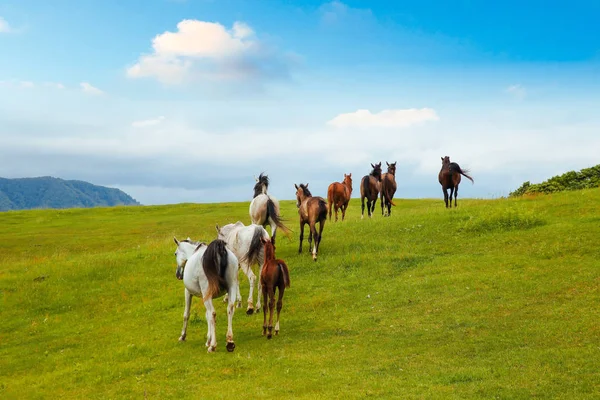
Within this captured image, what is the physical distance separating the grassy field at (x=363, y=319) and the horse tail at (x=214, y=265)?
1.52 meters

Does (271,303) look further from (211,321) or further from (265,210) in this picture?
(265,210)

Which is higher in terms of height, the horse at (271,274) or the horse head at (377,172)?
the horse head at (377,172)

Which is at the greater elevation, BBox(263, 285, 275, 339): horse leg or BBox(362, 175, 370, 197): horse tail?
BBox(362, 175, 370, 197): horse tail

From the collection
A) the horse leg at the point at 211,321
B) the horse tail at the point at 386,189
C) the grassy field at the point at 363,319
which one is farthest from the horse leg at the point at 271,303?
the horse tail at the point at 386,189

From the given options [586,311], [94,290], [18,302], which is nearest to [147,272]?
[94,290]

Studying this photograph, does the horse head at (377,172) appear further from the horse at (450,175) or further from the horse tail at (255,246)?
the horse tail at (255,246)

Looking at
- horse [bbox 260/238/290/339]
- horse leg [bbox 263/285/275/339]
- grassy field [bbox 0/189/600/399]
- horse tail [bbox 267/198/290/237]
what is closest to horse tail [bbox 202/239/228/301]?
horse [bbox 260/238/290/339]

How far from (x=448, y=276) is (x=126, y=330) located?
1002cm

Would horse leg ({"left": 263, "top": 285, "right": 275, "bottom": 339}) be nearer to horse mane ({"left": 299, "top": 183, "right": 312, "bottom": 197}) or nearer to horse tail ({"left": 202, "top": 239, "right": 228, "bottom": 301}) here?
horse tail ({"left": 202, "top": 239, "right": 228, "bottom": 301})

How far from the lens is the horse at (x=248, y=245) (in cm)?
1424

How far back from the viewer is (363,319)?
13531 mm

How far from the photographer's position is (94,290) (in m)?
20.1

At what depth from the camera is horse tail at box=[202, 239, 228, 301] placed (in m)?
11.8

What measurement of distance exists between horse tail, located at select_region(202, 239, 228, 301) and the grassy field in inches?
59.9
